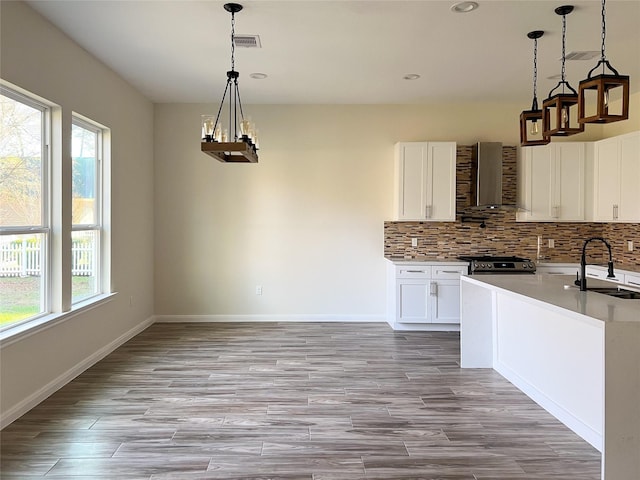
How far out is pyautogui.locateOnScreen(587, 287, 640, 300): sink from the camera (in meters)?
3.04

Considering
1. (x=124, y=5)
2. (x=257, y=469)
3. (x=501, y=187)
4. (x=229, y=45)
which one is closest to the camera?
(x=257, y=469)

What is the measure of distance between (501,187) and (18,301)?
547 cm

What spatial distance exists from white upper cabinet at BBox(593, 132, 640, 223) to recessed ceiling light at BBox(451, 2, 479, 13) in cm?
311

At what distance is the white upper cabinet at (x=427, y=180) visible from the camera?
613cm

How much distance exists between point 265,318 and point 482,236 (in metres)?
3.23

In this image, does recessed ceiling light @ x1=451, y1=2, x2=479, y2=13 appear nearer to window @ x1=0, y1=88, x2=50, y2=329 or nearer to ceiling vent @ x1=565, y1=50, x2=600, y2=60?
ceiling vent @ x1=565, y1=50, x2=600, y2=60

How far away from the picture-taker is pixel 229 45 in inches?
169

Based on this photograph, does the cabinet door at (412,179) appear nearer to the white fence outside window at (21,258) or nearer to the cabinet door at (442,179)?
the cabinet door at (442,179)

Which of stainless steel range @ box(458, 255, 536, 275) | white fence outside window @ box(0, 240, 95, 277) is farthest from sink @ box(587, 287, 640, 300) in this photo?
white fence outside window @ box(0, 240, 95, 277)

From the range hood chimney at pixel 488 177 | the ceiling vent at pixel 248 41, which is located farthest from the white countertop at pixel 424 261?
the ceiling vent at pixel 248 41

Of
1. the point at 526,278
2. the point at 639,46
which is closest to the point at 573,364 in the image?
the point at 526,278

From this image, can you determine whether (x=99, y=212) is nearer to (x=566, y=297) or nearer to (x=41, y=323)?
(x=41, y=323)

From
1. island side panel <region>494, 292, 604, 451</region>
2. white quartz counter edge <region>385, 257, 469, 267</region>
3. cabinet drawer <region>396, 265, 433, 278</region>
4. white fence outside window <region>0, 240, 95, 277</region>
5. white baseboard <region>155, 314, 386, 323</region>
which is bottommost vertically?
white baseboard <region>155, 314, 386, 323</region>

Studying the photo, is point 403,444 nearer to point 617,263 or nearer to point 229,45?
point 229,45
